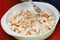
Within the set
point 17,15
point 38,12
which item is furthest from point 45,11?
point 17,15

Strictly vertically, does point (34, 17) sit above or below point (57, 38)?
above

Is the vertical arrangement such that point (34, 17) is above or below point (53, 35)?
above

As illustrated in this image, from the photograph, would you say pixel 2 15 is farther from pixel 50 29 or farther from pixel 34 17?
pixel 50 29

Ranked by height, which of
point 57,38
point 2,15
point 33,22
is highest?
point 2,15

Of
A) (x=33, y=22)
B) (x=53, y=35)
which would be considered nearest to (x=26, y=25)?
(x=33, y=22)

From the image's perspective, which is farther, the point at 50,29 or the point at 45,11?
the point at 45,11

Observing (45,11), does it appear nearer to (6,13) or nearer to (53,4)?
(53,4)
